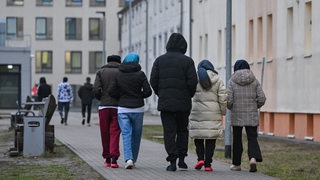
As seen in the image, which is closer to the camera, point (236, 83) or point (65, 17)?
point (236, 83)

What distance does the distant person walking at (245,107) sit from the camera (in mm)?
15500

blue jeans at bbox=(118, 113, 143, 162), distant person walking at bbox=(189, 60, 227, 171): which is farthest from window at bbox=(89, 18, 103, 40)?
distant person walking at bbox=(189, 60, 227, 171)

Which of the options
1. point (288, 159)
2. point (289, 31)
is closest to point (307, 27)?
point (289, 31)

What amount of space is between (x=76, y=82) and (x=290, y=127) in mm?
69416

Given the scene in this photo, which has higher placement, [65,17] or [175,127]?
[65,17]

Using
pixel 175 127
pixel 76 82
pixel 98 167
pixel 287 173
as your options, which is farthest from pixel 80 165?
pixel 76 82

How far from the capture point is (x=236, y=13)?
3975 centimetres

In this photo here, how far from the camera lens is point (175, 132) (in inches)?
599

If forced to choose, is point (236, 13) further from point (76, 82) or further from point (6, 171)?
point (76, 82)

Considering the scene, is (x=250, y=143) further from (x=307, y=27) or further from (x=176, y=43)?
(x=307, y=27)

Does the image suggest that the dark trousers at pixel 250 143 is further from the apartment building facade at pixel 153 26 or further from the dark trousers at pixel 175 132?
the apartment building facade at pixel 153 26

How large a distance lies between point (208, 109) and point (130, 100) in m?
1.45

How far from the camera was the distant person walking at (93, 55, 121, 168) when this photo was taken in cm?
1634

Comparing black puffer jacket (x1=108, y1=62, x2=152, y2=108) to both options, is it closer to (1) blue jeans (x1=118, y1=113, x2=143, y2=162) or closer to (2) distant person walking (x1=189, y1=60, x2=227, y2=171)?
(1) blue jeans (x1=118, y1=113, x2=143, y2=162)
